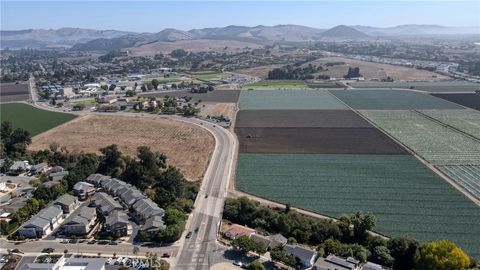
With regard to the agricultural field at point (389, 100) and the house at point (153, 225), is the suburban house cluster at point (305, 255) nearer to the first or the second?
the house at point (153, 225)

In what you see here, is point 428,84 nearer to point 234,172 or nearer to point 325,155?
point 325,155

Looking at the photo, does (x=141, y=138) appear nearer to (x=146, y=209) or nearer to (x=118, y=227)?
(x=146, y=209)

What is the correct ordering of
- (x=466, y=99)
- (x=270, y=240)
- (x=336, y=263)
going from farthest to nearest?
1. (x=466, y=99)
2. (x=270, y=240)
3. (x=336, y=263)

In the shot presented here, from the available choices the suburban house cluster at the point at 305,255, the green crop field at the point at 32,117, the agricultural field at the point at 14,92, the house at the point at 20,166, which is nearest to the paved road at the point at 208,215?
the suburban house cluster at the point at 305,255

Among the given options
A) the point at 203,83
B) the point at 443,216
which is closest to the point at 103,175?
the point at 443,216

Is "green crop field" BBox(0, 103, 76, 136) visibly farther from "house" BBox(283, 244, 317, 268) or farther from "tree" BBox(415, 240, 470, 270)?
"tree" BBox(415, 240, 470, 270)

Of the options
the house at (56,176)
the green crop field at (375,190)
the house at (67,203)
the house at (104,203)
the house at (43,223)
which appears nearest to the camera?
the house at (43,223)

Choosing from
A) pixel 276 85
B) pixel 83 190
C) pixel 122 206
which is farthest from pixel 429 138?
pixel 276 85
